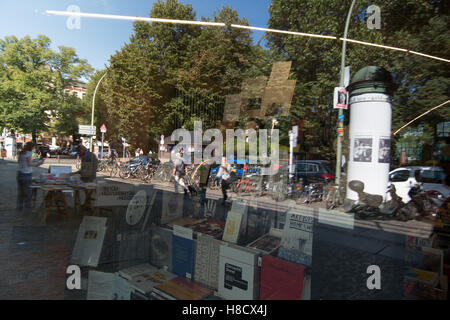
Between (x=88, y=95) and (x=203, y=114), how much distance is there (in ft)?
5.16

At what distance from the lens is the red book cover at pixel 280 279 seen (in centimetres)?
188

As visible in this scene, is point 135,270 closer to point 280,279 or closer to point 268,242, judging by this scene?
point 268,242

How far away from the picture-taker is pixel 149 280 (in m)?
2.34

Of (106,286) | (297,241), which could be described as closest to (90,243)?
(106,286)

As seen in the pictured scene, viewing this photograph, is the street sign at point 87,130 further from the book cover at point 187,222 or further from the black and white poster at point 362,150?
the black and white poster at point 362,150

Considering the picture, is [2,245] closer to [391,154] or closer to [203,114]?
[203,114]

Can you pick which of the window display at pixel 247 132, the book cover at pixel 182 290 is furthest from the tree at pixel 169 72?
the book cover at pixel 182 290

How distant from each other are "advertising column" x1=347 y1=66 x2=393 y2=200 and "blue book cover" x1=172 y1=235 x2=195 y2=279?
1656 mm

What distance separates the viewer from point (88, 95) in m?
3.36

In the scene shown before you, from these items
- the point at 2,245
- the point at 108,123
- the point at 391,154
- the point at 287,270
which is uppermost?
the point at 108,123

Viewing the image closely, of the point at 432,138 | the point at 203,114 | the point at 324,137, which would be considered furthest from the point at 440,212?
the point at 203,114

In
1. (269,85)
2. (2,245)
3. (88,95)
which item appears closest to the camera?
(269,85)

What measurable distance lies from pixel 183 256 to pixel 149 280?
1.15ft

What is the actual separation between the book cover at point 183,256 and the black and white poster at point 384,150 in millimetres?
1825
